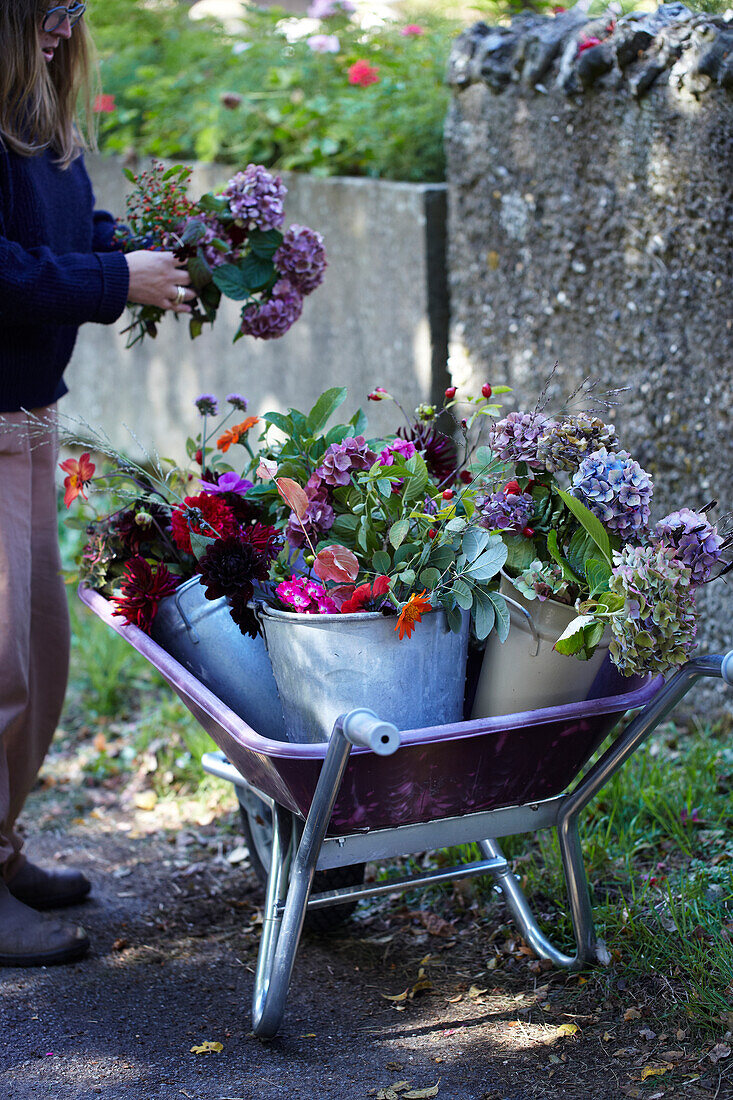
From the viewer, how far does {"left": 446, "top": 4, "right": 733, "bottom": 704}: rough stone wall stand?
9.47 ft

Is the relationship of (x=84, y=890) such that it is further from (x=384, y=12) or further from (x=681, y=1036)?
(x=384, y=12)

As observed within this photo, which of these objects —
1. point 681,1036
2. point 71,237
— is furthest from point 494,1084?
point 71,237

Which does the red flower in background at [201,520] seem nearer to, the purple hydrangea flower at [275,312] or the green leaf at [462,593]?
the green leaf at [462,593]

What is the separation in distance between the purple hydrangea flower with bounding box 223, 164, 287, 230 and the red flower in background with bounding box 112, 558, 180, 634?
0.84 meters

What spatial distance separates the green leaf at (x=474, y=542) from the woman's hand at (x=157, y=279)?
3.36 ft

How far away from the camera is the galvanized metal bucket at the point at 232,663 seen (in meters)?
2.00

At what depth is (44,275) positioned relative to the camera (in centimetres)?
220

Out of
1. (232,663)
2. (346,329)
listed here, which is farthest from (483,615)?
(346,329)

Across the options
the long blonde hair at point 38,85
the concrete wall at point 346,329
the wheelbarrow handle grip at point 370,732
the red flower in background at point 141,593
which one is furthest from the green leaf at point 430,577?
the concrete wall at point 346,329

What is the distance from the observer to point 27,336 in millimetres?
2348

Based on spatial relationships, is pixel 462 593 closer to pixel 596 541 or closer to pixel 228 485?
pixel 596 541

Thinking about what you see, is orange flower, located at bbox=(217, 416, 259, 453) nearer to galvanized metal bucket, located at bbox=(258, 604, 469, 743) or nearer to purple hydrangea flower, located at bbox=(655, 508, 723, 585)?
galvanized metal bucket, located at bbox=(258, 604, 469, 743)

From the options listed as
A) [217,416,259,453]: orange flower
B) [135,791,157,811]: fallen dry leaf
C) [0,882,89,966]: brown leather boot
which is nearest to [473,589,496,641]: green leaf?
[217,416,259,453]: orange flower

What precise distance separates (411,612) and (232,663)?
0.51 metres
